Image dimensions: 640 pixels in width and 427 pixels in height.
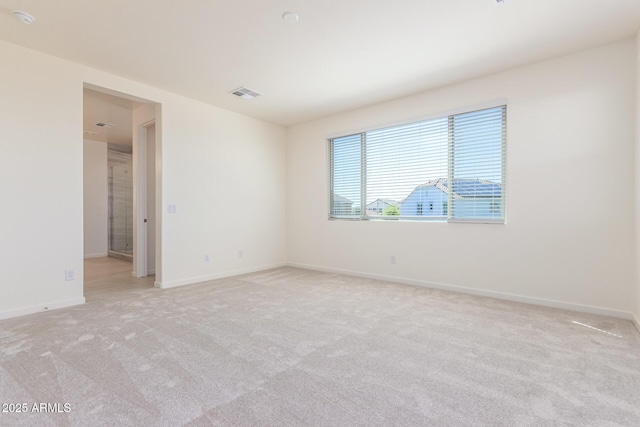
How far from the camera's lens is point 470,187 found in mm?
4039

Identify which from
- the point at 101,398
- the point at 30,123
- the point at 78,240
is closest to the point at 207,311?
the point at 101,398

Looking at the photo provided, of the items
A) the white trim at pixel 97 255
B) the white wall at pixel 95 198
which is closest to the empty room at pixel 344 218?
the white wall at pixel 95 198

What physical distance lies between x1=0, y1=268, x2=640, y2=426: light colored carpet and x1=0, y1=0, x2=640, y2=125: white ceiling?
2.73 metres

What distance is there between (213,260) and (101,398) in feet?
10.7

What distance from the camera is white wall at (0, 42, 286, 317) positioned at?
3.15 m

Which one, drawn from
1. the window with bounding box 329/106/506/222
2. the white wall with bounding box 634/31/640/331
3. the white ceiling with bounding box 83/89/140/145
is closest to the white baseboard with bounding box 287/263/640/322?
the white wall with bounding box 634/31/640/331

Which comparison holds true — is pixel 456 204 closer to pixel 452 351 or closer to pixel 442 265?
pixel 442 265

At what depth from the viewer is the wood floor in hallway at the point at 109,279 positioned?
4.14 metres

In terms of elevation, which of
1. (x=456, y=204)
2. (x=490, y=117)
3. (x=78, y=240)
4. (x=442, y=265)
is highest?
(x=490, y=117)

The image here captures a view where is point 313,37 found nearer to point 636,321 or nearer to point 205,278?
point 205,278

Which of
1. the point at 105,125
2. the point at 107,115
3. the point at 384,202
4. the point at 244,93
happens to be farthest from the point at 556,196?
the point at 105,125

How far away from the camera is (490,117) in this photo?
12.7 feet

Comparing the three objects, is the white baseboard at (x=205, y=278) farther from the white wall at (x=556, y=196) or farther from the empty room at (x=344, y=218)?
the white wall at (x=556, y=196)

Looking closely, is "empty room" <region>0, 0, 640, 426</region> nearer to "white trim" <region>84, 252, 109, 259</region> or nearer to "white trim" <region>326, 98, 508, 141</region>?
"white trim" <region>326, 98, 508, 141</region>
